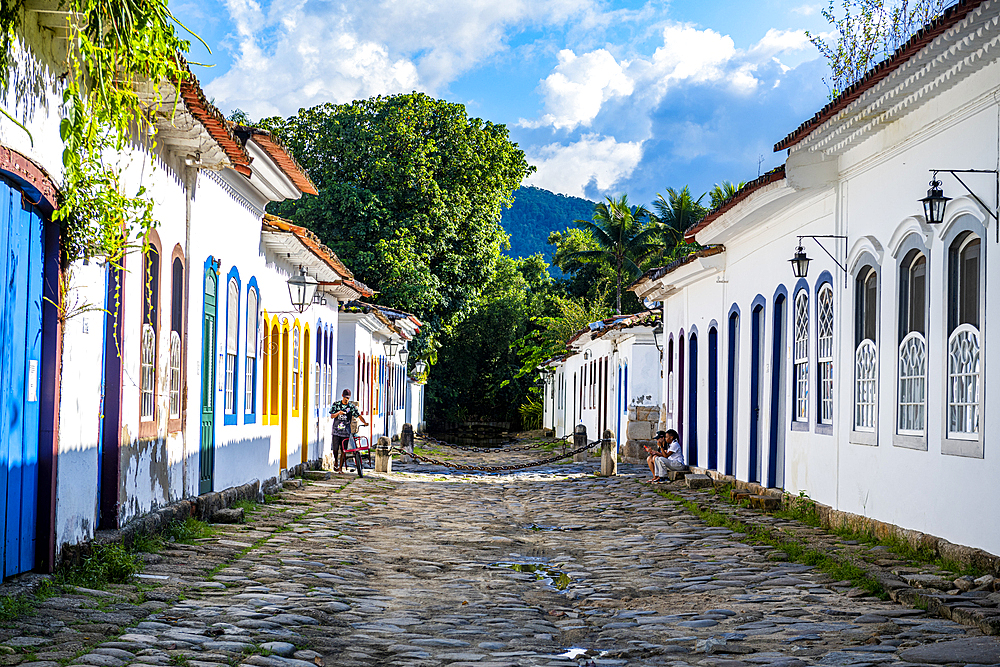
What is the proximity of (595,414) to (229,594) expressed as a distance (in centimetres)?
2603

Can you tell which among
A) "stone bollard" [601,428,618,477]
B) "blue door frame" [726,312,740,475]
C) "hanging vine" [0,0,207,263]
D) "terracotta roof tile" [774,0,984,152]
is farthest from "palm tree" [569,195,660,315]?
"hanging vine" [0,0,207,263]

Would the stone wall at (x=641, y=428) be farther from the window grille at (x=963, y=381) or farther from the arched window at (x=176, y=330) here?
the window grille at (x=963, y=381)

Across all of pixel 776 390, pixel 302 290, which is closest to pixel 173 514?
pixel 302 290

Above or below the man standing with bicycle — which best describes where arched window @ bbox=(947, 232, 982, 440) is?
above

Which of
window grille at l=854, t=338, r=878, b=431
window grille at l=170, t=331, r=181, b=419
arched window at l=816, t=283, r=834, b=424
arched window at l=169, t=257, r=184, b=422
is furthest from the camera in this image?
arched window at l=816, t=283, r=834, b=424

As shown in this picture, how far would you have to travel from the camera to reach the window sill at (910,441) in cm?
928

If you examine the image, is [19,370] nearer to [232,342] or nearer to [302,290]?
[232,342]

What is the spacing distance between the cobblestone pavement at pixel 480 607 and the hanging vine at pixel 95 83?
8.32 feet

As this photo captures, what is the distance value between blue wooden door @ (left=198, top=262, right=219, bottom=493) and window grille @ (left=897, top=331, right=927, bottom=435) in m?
7.11

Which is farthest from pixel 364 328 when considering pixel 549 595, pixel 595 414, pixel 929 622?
pixel 929 622

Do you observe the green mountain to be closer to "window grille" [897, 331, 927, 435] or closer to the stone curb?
the stone curb

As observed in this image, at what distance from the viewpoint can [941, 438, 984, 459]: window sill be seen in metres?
8.15

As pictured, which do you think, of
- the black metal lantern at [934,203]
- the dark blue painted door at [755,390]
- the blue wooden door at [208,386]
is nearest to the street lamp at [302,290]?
the blue wooden door at [208,386]

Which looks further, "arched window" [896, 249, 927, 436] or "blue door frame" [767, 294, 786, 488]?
"blue door frame" [767, 294, 786, 488]
